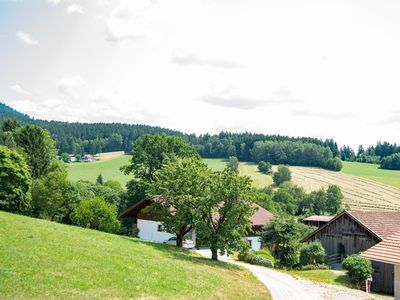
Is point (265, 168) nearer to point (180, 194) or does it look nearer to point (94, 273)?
point (180, 194)

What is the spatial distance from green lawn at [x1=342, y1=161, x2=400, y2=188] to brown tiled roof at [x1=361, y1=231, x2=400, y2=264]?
397 ft

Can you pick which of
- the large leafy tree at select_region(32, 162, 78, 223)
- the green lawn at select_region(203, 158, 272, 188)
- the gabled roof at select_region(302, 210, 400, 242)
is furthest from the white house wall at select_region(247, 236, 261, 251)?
the green lawn at select_region(203, 158, 272, 188)

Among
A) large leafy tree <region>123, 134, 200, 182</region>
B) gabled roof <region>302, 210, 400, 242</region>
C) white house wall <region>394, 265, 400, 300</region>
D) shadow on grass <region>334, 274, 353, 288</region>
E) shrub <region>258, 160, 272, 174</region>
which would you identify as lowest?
shadow on grass <region>334, 274, 353, 288</region>

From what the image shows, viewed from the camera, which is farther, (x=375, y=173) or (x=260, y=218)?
(x=375, y=173)

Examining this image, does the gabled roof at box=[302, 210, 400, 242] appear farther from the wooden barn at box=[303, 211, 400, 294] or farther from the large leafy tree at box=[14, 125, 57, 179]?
the large leafy tree at box=[14, 125, 57, 179]

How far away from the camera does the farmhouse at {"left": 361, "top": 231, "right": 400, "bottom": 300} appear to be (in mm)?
16950

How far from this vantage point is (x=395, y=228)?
40656 mm

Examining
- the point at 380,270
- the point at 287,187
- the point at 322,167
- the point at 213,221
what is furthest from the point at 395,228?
the point at 322,167

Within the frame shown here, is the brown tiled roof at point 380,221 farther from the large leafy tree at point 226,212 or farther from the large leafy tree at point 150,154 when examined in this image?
the large leafy tree at point 150,154

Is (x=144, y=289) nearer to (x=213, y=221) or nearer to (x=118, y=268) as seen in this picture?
(x=118, y=268)

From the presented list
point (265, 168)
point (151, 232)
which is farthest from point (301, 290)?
point (265, 168)

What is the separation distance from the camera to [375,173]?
154 metres

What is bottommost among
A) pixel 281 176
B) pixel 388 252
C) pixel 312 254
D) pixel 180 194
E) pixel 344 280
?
pixel 344 280

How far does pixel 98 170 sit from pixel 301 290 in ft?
402
